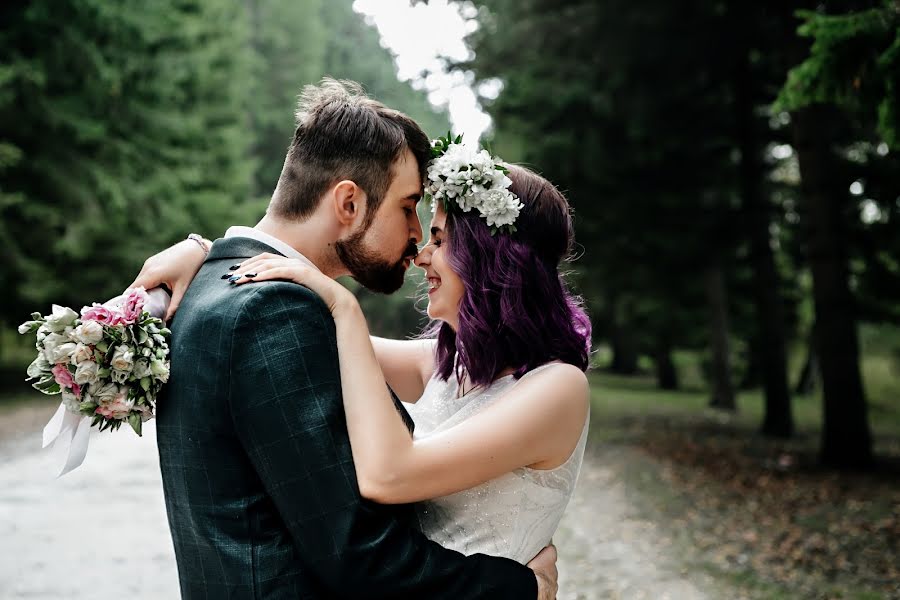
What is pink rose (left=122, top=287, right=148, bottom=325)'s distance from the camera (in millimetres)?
2367

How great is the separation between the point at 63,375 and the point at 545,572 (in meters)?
1.58

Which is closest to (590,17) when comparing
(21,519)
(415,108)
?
(21,519)

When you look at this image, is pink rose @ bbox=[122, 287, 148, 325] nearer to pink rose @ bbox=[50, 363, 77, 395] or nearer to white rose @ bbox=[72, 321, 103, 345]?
white rose @ bbox=[72, 321, 103, 345]

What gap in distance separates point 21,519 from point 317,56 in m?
37.6

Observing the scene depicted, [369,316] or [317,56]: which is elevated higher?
[317,56]

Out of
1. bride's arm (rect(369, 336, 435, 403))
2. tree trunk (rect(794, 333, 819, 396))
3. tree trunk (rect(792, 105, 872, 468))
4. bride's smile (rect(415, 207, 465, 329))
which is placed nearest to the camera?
bride's smile (rect(415, 207, 465, 329))

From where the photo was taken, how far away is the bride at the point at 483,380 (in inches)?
89.2

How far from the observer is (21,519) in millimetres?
7984

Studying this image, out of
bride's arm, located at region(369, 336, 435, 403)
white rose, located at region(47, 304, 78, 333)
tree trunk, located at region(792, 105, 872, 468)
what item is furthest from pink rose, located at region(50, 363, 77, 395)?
tree trunk, located at region(792, 105, 872, 468)

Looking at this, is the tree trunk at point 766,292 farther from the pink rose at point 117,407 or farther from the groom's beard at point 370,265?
the pink rose at point 117,407

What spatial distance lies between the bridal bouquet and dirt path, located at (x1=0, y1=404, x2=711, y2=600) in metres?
4.32

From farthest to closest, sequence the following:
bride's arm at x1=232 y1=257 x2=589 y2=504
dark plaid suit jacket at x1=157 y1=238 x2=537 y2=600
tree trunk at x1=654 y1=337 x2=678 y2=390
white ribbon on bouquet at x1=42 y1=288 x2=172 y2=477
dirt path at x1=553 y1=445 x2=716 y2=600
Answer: tree trunk at x1=654 y1=337 x2=678 y2=390, dirt path at x1=553 y1=445 x2=716 y2=600, white ribbon on bouquet at x1=42 y1=288 x2=172 y2=477, bride's arm at x1=232 y1=257 x2=589 y2=504, dark plaid suit jacket at x1=157 y1=238 x2=537 y2=600

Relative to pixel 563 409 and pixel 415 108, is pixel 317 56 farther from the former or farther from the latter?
pixel 563 409

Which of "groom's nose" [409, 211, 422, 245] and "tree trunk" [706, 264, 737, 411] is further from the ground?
"groom's nose" [409, 211, 422, 245]
